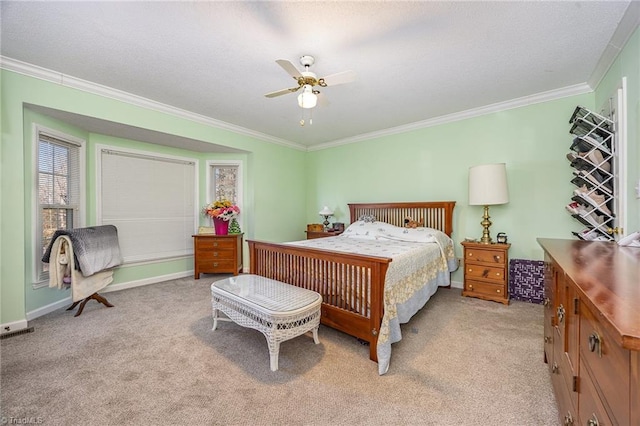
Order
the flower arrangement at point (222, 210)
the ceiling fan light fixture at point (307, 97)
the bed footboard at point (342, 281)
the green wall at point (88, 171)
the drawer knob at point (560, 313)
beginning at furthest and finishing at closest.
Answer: the flower arrangement at point (222, 210)
the green wall at point (88, 171)
the ceiling fan light fixture at point (307, 97)
the bed footboard at point (342, 281)
the drawer knob at point (560, 313)

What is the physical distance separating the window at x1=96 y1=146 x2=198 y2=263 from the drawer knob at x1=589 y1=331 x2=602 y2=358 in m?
4.90

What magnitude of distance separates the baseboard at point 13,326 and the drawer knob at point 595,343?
4183mm

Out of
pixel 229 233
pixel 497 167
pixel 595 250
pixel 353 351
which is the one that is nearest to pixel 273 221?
pixel 229 233

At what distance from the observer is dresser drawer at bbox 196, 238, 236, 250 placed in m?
4.41

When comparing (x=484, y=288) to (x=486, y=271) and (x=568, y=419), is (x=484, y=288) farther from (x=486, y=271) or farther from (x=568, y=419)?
(x=568, y=419)

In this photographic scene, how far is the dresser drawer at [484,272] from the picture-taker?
3217mm

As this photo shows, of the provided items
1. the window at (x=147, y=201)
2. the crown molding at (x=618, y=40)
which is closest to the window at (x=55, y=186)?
the window at (x=147, y=201)

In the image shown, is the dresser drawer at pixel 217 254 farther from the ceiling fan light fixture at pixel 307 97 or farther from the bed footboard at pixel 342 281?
the ceiling fan light fixture at pixel 307 97

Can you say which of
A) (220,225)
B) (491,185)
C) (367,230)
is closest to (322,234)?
(367,230)

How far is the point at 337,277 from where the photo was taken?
2352 millimetres

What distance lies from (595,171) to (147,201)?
18.6ft

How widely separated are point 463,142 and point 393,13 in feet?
8.37

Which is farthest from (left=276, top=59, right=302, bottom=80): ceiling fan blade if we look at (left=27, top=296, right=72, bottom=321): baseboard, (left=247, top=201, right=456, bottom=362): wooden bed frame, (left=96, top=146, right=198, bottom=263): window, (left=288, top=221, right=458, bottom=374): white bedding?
(left=27, top=296, right=72, bottom=321): baseboard

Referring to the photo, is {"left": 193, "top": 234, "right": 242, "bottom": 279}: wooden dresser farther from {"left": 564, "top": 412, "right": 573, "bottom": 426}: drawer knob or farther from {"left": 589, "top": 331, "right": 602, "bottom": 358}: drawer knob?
{"left": 589, "top": 331, "right": 602, "bottom": 358}: drawer knob
